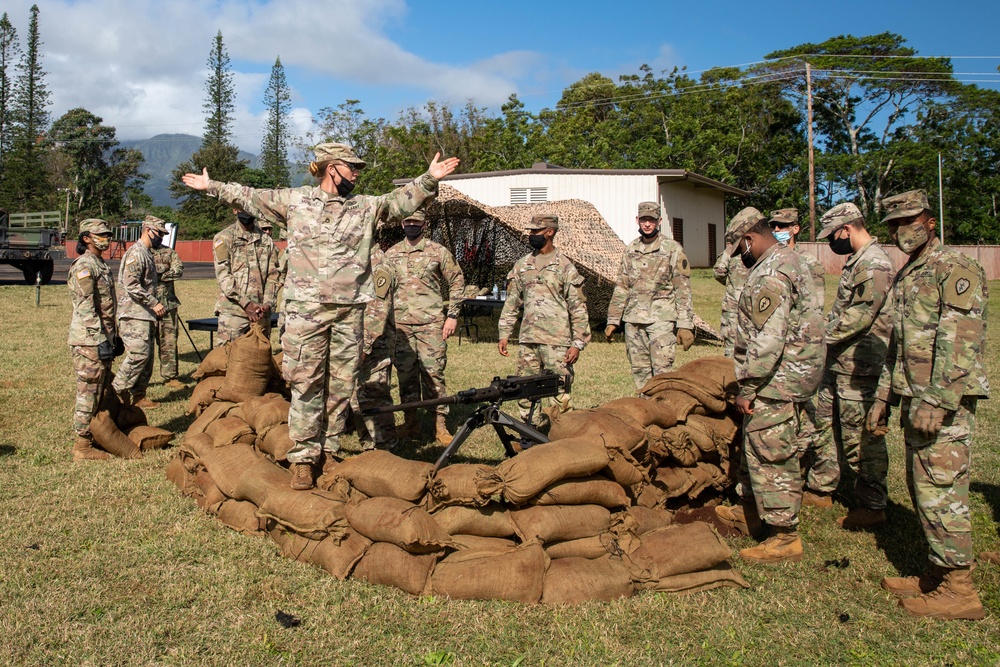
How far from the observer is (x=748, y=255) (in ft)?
16.9

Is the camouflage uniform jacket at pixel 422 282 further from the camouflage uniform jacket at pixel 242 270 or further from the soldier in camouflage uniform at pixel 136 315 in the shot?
the soldier in camouflage uniform at pixel 136 315

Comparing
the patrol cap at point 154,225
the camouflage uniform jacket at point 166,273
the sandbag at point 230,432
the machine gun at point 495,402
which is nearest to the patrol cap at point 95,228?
the patrol cap at point 154,225

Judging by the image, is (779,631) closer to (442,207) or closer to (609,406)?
(609,406)

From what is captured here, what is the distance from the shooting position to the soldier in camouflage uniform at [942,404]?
399 centimetres

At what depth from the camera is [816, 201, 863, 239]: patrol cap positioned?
5680 mm

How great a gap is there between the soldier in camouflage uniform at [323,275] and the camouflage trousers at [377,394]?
146 cm

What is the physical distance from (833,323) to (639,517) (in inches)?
80.3

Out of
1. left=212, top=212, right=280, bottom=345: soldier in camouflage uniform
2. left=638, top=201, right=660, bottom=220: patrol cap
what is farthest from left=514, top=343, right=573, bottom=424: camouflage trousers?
left=212, top=212, right=280, bottom=345: soldier in camouflage uniform

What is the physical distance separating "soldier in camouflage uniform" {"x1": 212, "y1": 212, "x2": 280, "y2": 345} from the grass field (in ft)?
10.5

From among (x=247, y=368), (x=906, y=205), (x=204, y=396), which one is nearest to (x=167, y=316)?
(x=204, y=396)

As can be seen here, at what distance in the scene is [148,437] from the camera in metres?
6.71

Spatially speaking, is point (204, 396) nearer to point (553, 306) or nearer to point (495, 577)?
point (553, 306)

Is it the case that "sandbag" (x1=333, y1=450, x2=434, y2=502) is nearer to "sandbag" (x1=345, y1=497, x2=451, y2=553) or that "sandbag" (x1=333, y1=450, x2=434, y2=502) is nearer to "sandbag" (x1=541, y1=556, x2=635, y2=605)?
"sandbag" (x1=345, y1=497, x2=451, y2=553)

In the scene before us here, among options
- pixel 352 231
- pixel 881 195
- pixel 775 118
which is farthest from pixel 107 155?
pixel 352 231
